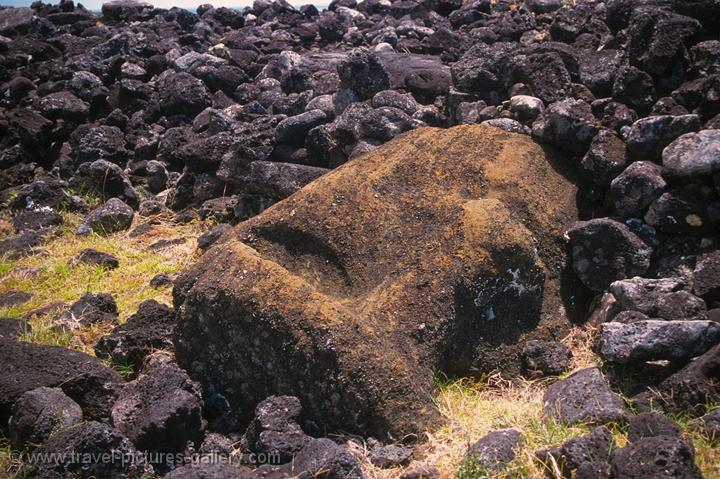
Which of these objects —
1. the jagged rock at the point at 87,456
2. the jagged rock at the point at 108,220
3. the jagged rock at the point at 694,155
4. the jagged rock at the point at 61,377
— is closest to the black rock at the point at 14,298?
the jagged rock at the point at 108,220

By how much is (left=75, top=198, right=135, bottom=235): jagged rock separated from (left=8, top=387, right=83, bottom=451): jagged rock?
13.9 ft

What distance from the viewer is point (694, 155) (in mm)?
5234

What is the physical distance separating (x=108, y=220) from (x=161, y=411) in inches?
189

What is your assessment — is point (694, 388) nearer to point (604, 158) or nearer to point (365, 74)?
point (604, 158)

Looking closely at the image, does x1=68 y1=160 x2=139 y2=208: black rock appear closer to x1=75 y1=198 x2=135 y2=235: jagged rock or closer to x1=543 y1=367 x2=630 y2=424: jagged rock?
x1=75 y1=198 x2=135 y2=235: jagged rock

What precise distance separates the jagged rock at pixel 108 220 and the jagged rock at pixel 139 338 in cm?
314

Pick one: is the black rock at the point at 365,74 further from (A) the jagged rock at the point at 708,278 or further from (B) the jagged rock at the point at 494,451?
(B) the jagged rock at the point at 494,451

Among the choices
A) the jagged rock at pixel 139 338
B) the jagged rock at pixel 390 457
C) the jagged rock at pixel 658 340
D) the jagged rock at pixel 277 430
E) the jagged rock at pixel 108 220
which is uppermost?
the jagged rock at pixel 658 340

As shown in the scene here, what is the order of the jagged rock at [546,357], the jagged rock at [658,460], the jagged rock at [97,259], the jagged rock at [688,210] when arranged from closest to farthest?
the jagged rock at [658,460] → the jagged rock at [546,357] → the jagged rock at [688,210] → the jagged rock at [97,259]

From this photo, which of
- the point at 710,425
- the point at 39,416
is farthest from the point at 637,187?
the point at 39,416

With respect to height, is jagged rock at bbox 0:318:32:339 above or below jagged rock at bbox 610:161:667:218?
below

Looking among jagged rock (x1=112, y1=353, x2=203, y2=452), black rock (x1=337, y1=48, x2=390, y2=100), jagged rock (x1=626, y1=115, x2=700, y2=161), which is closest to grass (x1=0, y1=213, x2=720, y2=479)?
jagged rock (x1=112, y1=353, x2=203, y2=452)

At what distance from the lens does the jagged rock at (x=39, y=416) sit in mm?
4484

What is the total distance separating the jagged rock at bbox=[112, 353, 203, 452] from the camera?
4508 mm
